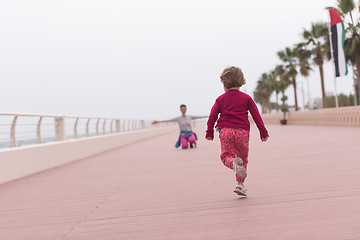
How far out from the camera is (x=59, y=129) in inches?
500

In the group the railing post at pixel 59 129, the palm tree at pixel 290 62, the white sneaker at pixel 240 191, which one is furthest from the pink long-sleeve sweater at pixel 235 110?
the palm tree at pixel 290 62

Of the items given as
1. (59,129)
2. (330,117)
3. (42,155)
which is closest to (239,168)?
Answer: (42,155)

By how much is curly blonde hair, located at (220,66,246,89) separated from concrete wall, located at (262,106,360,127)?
64.1 ft

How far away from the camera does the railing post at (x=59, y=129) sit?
1264cm

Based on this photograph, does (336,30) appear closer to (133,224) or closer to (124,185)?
(124,185)

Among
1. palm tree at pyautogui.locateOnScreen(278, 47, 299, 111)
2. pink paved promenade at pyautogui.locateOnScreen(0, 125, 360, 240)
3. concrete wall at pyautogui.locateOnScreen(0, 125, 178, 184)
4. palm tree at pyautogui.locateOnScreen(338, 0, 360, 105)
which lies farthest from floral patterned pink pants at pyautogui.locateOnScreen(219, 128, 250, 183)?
palm tree at pyautogui.locateOnScreen(278, 47, 299, 111)

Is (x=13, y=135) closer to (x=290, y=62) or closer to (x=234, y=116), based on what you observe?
(x=234, y=116)

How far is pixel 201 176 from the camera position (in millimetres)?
7266

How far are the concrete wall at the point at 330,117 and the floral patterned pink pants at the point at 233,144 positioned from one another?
19464 millimetres

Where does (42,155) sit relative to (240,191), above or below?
above

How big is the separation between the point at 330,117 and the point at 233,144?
83.9ft

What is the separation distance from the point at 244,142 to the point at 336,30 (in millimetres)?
23001

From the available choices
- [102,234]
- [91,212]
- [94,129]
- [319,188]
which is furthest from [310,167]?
[94,129]

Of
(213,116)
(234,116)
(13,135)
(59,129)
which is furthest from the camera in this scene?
(59,129)
